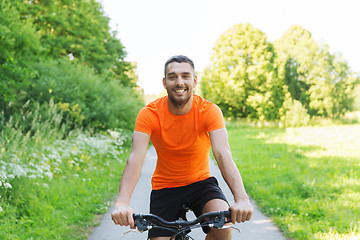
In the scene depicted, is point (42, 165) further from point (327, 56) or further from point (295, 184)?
point (327, 56)

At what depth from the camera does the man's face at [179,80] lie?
2717 mm

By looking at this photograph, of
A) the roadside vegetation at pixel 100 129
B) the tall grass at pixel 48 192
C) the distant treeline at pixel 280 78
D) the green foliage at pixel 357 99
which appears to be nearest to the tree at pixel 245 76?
the distant treeline at pixel 280 78

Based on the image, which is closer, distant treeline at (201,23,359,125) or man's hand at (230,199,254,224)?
man's hand at (230,199,254,224)

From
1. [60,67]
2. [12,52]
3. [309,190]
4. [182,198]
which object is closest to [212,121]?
[182,198]

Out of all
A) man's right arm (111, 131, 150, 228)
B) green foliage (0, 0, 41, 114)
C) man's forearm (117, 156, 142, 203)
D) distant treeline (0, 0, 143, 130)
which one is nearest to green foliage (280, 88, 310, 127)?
distant treeline (0, 0, 143, 130)

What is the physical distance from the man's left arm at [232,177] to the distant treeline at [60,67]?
6.22m

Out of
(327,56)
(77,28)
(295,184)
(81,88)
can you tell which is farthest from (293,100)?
(295,184)

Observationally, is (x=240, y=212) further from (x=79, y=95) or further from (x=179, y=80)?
(x=79, y=95)

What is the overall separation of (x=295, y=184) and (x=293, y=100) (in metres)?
25.1

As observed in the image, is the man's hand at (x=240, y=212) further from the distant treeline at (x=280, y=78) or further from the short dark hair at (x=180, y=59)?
the distant treeline at (x=280, y=78)

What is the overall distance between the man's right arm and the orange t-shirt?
0.12m

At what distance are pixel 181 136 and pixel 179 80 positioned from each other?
0.51 metres

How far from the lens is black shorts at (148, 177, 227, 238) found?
2.79m

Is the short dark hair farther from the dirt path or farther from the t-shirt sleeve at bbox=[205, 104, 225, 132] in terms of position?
the dirt path
